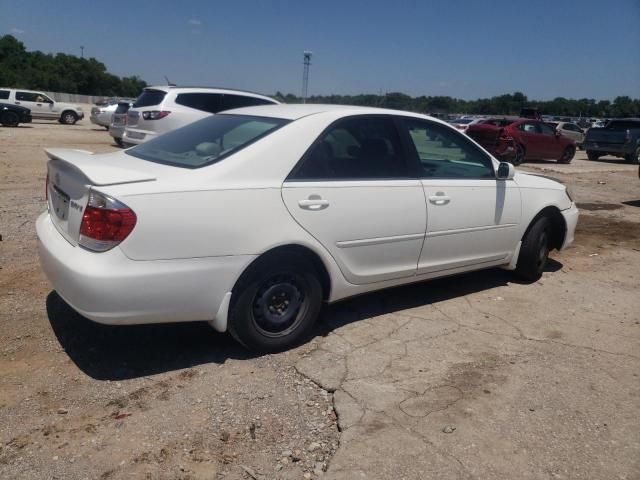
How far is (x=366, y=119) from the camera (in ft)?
13.9

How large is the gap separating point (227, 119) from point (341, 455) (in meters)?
2.60

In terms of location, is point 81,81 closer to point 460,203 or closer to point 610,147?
point 610,147

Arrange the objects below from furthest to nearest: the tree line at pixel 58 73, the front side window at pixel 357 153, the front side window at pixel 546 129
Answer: the tree line at pixel 58 73 < the front side window at pixel 546 129 < the front side window at pixel 357 153

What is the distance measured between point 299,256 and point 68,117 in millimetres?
27792

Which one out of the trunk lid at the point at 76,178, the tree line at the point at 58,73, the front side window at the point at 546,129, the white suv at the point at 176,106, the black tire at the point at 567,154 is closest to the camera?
the trunk lid at the point at 76,178

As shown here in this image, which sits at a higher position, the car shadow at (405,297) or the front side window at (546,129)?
the front side window at (546,129)

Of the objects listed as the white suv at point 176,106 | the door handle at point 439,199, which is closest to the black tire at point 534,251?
the door handle at point 439,199

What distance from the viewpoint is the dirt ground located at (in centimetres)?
273

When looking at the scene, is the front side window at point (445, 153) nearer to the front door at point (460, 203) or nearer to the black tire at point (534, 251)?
the front door at point (460, 203)

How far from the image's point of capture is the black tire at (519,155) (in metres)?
18.3

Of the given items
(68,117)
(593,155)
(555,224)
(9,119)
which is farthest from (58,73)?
(555,224)

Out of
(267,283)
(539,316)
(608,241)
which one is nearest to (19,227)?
(267,283)

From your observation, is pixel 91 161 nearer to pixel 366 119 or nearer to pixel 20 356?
pixel 20 356

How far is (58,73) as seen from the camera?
254 ft
